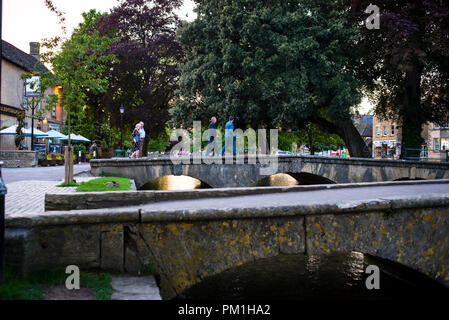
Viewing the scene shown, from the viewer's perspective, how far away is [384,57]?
22.8m

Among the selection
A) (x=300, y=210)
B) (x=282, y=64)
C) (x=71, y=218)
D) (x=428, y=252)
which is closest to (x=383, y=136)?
(x=282, y=64)

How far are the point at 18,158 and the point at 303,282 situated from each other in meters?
24.7

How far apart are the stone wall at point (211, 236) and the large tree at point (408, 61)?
1391 centimetres

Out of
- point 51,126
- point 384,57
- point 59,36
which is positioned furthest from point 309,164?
point 51,126

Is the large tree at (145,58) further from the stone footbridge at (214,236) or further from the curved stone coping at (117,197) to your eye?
the stone footbridge at (214,236)

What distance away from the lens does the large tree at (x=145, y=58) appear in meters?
33.1

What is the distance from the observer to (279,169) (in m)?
21.4

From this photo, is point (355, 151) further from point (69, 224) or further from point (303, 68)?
point (69, 224)

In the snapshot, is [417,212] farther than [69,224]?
Yes

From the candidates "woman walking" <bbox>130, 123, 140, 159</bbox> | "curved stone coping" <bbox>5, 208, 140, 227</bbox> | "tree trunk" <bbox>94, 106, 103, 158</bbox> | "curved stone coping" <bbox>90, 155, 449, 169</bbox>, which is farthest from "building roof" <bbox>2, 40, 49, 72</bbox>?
"curved stone coping" <bbox>5, 208, 140, 227</bbox>

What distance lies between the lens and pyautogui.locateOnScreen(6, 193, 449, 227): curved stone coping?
4.37 m

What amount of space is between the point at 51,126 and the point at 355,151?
114 ft

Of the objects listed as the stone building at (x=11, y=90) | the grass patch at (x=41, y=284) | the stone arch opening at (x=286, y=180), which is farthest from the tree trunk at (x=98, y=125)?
the grass patch at (x=41, y=284)

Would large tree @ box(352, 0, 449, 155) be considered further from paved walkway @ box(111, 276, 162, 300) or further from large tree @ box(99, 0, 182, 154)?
paved walkway @ box(111, 276, 162, 300)
